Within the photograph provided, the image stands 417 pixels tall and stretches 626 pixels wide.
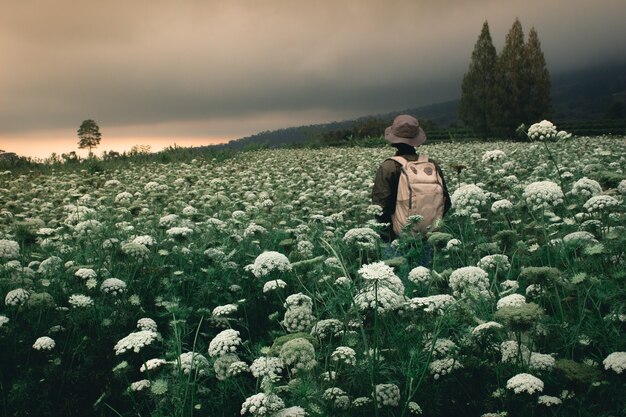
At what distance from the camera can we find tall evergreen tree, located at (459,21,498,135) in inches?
2499

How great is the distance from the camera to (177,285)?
6383mm

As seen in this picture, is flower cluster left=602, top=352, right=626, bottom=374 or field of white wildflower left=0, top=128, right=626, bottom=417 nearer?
flower cluster left=602, top=352, right=626, bottom=374

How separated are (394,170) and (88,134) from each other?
360ft

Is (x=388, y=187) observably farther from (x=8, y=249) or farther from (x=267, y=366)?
(x=8, y=249)

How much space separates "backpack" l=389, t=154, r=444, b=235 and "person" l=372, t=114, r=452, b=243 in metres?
0.13

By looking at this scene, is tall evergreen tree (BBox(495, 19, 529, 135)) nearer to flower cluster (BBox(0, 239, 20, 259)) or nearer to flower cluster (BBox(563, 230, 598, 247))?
flower cluster (BBox(563, 230, 598, 247))

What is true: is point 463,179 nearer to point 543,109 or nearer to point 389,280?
point 389,280

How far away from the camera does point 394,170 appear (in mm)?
7406

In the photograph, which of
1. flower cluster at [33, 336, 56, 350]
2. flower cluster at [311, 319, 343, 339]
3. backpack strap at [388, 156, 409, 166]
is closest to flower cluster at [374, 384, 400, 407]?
flower cluster at [311, 319, 343, 339]

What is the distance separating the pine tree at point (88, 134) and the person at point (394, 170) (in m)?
106

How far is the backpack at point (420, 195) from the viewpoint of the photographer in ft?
23.6

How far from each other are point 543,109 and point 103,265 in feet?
208

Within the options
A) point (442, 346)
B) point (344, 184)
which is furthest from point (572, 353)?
point (344, 184)

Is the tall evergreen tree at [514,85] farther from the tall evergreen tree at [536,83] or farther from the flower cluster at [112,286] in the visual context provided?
the flower cluster at [112,286]
